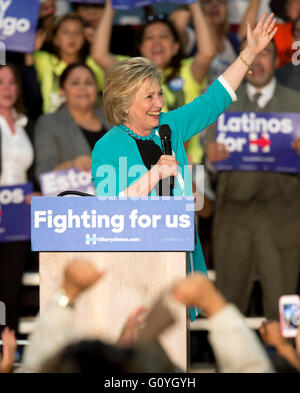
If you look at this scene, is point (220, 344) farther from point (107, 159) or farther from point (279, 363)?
point (107, 159)

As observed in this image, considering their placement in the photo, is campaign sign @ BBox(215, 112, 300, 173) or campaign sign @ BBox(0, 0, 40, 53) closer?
campaign sign @ BBox(215, 112, 300, 173)

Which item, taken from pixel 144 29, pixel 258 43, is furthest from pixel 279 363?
pixel 144 29

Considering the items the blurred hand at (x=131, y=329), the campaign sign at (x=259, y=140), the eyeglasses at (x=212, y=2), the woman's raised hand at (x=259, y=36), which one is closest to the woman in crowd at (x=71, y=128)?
the campaign sign at (x=259, y=140)

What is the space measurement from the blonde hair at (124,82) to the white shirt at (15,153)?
1.79 metres

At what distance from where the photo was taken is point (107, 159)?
3.04 metres

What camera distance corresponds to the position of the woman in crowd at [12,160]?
481 centimetres

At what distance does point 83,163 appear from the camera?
194 inches

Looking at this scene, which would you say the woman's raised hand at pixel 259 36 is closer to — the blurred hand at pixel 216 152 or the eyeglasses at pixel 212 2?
the blurred hand at pixel 216 152

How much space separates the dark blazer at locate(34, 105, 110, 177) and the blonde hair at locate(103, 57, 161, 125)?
5.80 feet

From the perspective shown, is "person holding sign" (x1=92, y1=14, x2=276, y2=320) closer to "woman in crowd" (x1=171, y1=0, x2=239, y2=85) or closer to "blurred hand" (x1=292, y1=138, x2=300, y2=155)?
"blurred hand" (x1=292, y1=138, x2=300, y2=155)

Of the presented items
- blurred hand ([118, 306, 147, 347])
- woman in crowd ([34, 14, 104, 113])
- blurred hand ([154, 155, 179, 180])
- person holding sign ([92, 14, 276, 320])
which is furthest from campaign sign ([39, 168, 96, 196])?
blurred hand ([118, 306, 147, 347])

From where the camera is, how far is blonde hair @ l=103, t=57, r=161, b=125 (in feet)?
10.1

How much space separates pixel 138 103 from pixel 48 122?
2.00 m

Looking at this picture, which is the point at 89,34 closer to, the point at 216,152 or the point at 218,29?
the point at 218,29
